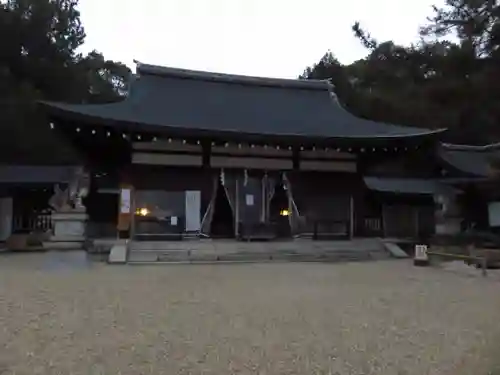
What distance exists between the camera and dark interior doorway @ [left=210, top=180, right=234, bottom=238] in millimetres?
16344

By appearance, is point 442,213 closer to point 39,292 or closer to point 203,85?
point 203,85

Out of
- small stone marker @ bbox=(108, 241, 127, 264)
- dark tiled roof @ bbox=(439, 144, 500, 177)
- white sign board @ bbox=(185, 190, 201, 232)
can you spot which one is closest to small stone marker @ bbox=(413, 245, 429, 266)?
white sign board @ bbox=(185, 190, 201, 232)

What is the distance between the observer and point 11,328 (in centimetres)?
519

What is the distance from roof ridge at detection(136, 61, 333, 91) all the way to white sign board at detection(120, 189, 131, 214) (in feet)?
18.9

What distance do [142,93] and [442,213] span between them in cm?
1107

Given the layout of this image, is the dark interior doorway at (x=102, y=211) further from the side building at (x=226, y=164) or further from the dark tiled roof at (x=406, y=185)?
the dark tiled roof at (x=406, y=185)

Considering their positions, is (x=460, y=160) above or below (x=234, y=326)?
above

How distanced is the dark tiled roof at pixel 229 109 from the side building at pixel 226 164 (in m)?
0.06

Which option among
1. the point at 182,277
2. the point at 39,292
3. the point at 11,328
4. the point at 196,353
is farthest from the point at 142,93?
the point at 196,353

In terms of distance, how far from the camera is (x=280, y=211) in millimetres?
16875

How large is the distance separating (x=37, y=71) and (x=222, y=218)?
17911mm

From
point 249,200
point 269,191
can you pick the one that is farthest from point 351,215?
point 249,200

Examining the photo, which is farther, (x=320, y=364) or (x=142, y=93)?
(x=142, y=93)

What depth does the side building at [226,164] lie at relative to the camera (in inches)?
598
